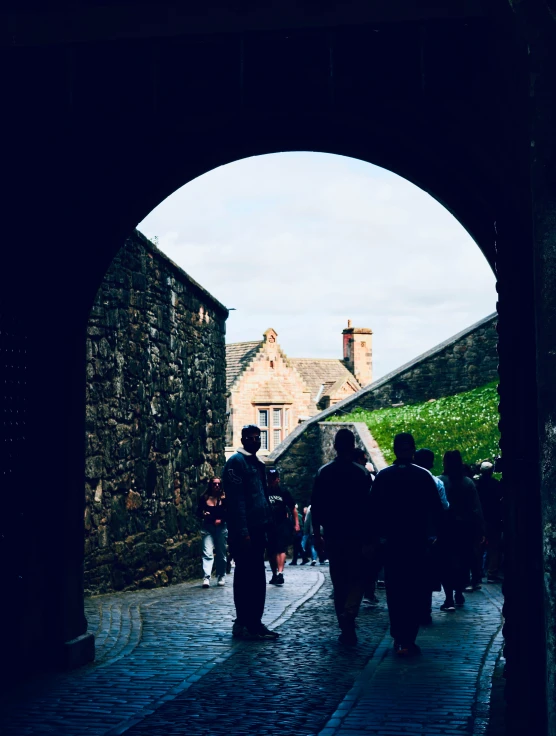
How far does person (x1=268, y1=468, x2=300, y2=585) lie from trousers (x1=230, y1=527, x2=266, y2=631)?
388 cm

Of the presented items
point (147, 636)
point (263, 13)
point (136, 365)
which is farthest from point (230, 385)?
point (263, 13)

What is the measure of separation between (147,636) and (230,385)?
36.5 meters

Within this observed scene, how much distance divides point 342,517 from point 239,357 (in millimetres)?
37865

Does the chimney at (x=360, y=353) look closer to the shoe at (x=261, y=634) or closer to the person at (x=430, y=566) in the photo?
Answer: the person at (x=430, y=566)

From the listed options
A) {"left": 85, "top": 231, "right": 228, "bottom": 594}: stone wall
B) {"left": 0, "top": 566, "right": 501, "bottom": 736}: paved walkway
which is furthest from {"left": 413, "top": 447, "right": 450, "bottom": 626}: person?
{"left": 85, "top": 231, "right": 228, "bottom": 594}: stone wall

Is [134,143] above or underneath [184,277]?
underneath

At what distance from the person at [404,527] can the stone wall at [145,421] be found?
380 cm

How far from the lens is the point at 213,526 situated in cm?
1258

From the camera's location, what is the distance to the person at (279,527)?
12.7 metres

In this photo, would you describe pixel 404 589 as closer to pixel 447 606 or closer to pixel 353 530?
pixel 353 530

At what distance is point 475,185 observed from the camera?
6.43 metres

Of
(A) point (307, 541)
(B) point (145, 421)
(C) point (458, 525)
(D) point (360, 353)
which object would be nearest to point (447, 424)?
(A) point (307, 541)

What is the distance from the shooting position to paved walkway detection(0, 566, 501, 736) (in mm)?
5418

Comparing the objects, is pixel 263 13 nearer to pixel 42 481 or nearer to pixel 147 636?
pixel 42 481
